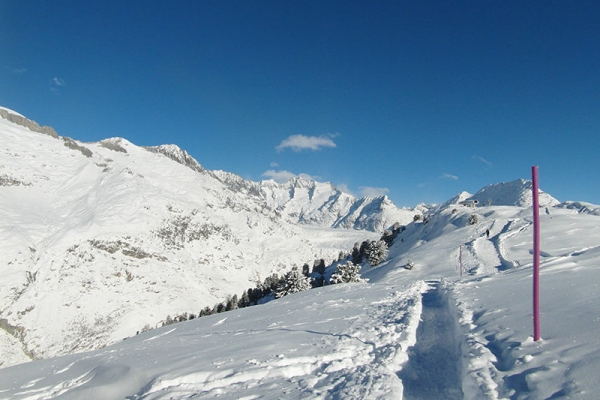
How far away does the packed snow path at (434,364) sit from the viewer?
751cm

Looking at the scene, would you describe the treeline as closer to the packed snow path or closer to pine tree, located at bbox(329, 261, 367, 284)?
pine tree, located at bbox(329, 261, 367, 284)

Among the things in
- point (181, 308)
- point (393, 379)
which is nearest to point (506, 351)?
point (393, 379)

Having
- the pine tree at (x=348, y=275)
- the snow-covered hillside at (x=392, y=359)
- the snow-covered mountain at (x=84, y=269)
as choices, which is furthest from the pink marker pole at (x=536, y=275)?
the snow-covered mountain at (x=84, y=269)

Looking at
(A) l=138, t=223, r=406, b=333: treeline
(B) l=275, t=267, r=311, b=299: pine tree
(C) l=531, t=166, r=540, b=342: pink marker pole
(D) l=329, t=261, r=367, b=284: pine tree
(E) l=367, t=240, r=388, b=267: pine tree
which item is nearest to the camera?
(C) l=531, t=166, r=540, b=342: pink marker pole

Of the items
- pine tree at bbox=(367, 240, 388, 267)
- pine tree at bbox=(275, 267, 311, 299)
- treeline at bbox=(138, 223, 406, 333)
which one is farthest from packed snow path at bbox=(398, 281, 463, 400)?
pine tree at bbox=(367, 240, 388, 267)

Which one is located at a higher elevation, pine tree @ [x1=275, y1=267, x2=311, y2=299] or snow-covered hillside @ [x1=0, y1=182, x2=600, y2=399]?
snow-covered hillside @ [x1=0, y1=182, x2=600, y2=399]

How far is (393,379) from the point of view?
24.9 ft

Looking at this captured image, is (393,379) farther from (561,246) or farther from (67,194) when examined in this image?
(67,194)

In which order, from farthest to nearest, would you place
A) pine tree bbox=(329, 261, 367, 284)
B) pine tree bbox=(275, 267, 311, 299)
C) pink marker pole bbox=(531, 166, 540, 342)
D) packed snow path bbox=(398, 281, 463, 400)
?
pine tree bbox=(275, 267, 311, 299)
pine tree bbox=(329, 261, 367, 284)
pink marker pole bbox=(531, 166, 540, 342)
packed snow path bbox=(398, 281, 463, 400)

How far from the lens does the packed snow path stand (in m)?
7.51

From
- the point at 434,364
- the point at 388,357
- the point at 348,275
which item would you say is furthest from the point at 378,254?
the point at 388,357

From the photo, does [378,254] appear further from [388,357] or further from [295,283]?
[388,357]

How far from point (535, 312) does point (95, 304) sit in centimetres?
14619

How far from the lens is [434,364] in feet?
29.8
